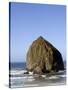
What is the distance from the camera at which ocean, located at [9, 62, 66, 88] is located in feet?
7.50

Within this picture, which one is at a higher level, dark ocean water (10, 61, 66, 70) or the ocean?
dark ocean water (10, 61, 66, 70)

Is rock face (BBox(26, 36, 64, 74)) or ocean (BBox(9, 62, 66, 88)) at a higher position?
rock face (BBox(26, 36, 64, 74))

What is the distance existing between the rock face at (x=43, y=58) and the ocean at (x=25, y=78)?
0.05m

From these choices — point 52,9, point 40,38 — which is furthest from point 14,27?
point 52,9

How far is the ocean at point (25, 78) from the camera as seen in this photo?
7.50 feet

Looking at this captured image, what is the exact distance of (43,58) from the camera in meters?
2.38

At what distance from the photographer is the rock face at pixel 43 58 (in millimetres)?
2354

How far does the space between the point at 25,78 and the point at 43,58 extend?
0.83 ft

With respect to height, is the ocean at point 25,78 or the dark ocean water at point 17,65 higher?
the dark ocean water at point 17,65

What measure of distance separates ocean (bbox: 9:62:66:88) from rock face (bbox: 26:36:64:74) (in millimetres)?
50

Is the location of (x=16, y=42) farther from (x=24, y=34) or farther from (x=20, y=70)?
(x=20, y=70)

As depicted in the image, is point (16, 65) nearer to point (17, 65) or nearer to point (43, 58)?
point (17, 65)

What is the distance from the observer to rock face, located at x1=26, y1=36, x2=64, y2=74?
235 cm

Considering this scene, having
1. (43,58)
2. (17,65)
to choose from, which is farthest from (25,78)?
(43,58)
